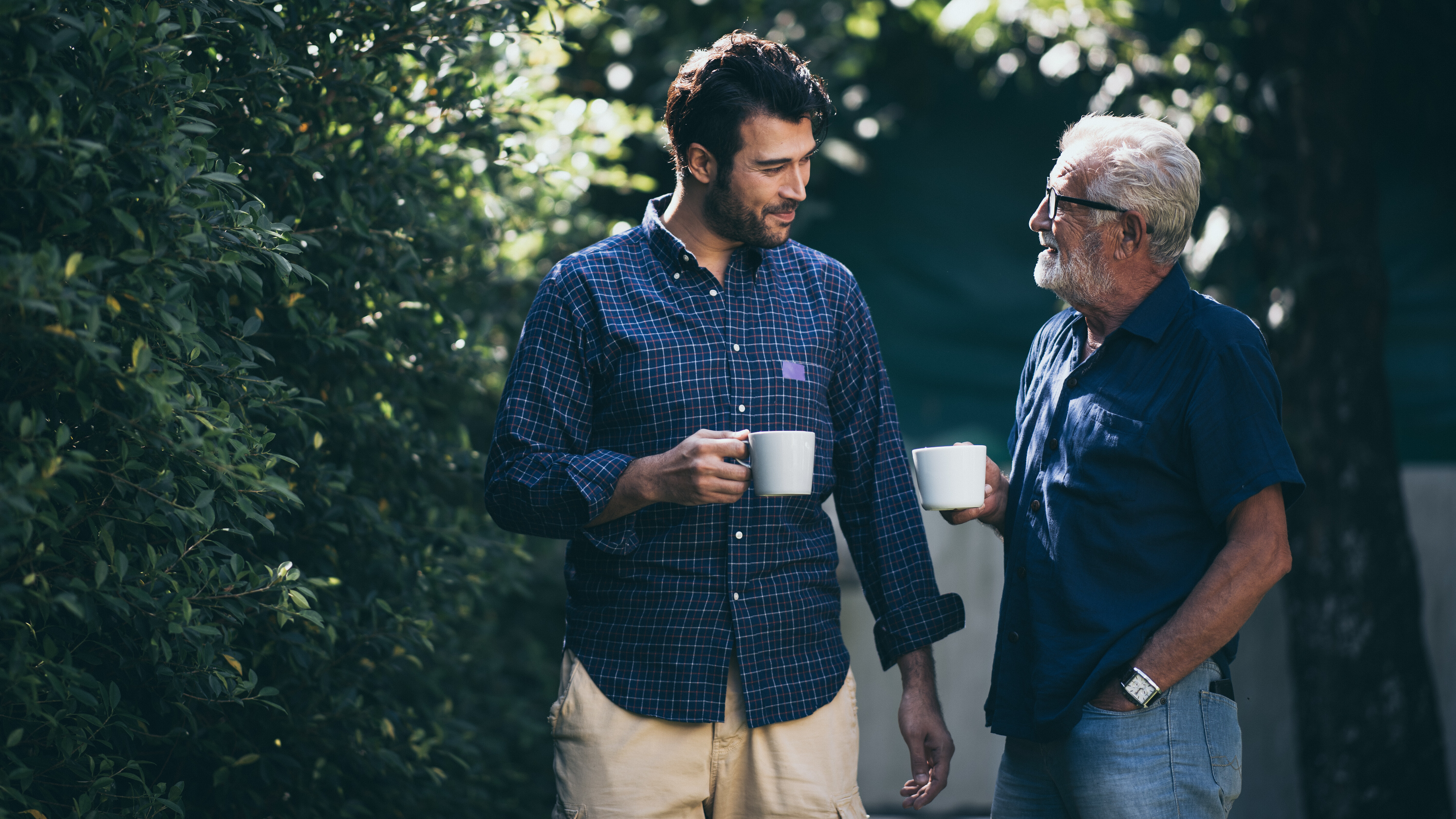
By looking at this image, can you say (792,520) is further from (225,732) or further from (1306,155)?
(1306,155)

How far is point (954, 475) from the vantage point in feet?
6.93

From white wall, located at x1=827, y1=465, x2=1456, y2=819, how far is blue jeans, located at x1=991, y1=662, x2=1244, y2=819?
7.78ft

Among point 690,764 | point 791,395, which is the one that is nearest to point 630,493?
point 791,395

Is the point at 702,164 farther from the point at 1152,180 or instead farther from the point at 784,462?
the point at 1152,180

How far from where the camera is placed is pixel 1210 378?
A: 2002 millimetres

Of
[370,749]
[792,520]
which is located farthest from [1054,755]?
[370,749]

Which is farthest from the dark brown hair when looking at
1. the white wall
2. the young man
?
the white wall

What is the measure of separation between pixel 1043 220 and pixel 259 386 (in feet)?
5.10

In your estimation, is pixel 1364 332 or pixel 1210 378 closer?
pixel 1210 378

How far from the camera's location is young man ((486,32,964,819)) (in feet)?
7.05

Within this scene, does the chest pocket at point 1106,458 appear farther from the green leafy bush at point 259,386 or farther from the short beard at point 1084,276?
the green leafy bush at point 259,386

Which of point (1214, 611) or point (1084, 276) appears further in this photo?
point (1084, 276)

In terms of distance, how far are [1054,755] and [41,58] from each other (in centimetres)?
206

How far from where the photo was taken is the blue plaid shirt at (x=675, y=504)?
7.08 ft
